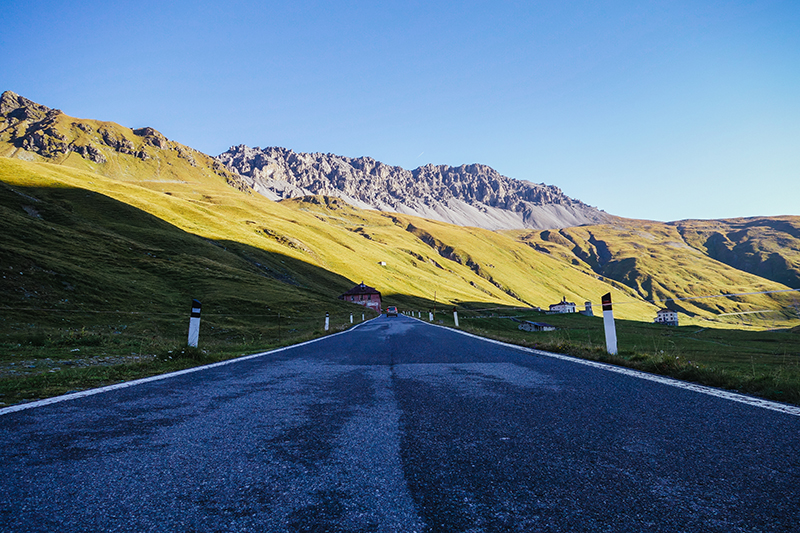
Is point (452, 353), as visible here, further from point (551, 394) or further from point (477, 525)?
point (477, 525)

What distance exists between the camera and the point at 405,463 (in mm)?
2430

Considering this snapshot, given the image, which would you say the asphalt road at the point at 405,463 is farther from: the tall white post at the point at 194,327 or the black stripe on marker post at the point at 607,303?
the tall white post at the point at 194,327

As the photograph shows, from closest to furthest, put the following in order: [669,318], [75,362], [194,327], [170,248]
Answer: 1. [75,362]
2. [194,327]
3. [170,248]
4. [669,318]

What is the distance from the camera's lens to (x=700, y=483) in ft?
6.75

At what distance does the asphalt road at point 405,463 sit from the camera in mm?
1743

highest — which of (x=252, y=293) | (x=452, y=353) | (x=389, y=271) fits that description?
(x=389, y=271)

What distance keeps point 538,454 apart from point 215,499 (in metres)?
1.97

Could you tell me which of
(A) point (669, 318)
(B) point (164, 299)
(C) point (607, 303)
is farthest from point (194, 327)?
(A) point (669, 318)

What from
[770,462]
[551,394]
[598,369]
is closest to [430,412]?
[551,394]

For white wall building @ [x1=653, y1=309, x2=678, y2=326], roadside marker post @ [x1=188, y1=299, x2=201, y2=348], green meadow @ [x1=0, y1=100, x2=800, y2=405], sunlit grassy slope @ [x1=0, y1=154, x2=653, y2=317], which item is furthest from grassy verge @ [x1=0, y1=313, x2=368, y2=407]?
white wall building @ [x1=653, y1=309, x2=678, y2=326]

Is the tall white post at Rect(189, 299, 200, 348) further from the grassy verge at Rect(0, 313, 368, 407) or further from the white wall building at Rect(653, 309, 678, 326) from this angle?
the white wall building at Rect(653, 309, 678, 326)

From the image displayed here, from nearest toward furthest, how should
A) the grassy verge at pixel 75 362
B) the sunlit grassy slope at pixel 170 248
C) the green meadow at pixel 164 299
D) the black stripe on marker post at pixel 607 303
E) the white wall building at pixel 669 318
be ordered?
1. the grassy verge at pixel 75 362
2. the green meadow at pixel 164 299
3. the black stripe on marker post at pixel 607 303
4. the sunlit grassy slope at pixel 170 248
5. the white wall building at pixel 669 318

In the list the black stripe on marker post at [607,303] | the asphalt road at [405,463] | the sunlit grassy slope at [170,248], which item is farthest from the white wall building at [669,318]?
the asphalt road at [405,463]

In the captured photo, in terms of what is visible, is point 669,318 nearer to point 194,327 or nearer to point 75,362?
point 194,327
